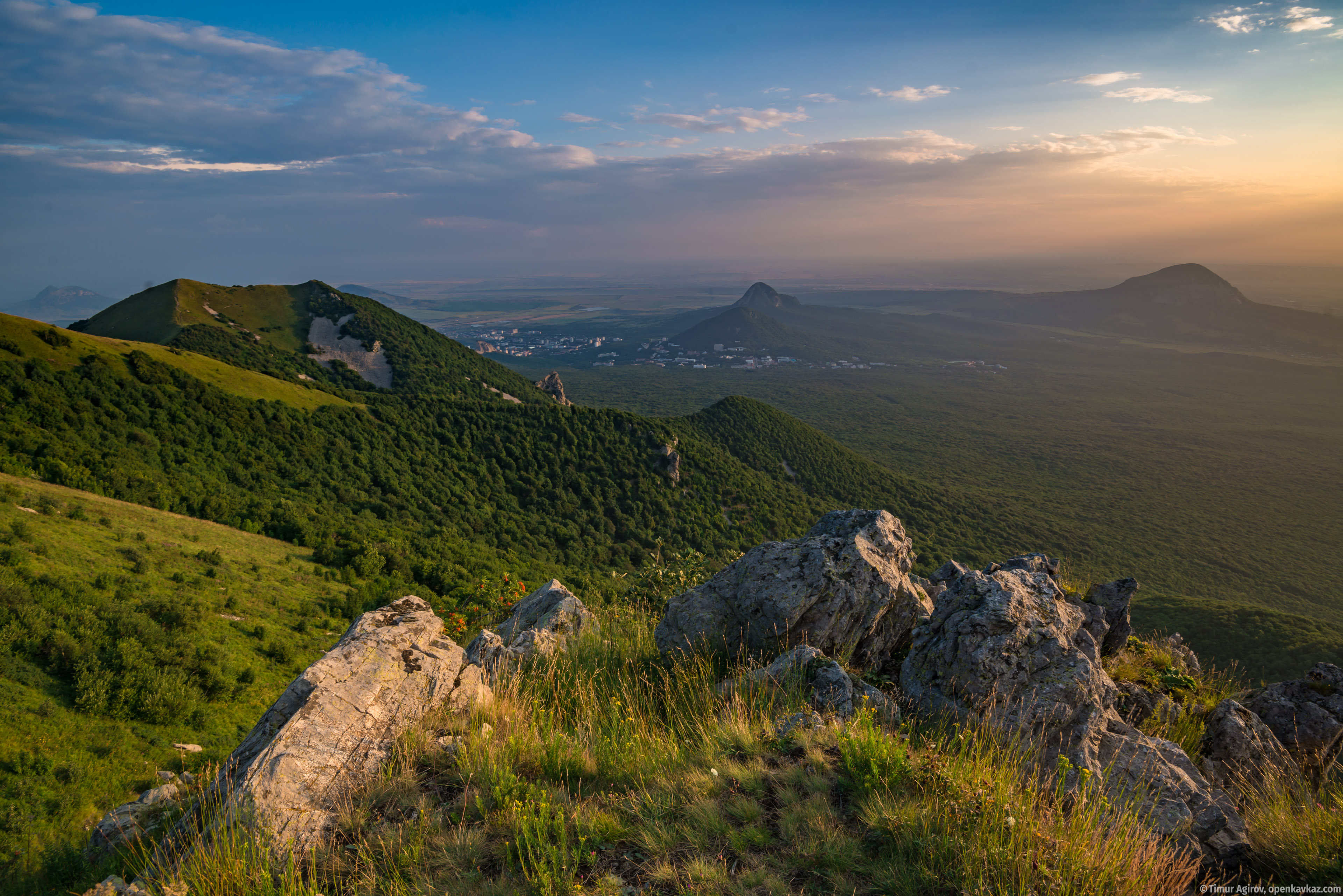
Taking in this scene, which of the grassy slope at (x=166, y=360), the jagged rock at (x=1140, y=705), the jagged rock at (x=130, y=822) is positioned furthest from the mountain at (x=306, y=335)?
the jagged rock at (x=1140, y=705)

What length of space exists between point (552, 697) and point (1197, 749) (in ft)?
27.6

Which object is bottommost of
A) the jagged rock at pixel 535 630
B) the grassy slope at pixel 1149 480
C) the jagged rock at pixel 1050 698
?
the grassy slope at pixel 1149 480

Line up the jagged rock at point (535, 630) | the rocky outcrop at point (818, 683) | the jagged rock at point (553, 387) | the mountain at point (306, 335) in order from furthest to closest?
the jagged rock at point (553, 387) → the mountain at point (306, 335) → the jagged rock at point (535, 630) → the rocky outcrop at point (818, 683)

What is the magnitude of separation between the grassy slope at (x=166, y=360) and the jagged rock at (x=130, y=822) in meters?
37.0

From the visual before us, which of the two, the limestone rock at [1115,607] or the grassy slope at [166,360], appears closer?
the limestone rock at [1115,607]

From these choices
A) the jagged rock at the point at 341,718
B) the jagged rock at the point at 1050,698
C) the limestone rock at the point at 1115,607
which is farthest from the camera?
the limestone rock at the point at 1115,607

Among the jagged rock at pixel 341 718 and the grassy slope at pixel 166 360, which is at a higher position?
the grassy slope at pixel 166 360

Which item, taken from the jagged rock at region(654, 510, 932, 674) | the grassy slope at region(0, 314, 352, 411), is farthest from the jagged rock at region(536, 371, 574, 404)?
the jagged rock at region(654, 510, 932, 674)

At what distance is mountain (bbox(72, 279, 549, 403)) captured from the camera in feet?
221

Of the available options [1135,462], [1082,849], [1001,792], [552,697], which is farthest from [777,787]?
[1135,462]

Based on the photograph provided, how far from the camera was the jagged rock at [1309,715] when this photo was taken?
24.9 feet

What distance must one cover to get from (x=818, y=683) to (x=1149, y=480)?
14513cm

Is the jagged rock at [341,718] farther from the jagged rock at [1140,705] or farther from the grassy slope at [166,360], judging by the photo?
the grassy slope at [166,360]

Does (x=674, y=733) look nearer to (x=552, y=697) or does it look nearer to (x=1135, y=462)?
(x=552, y=697)
